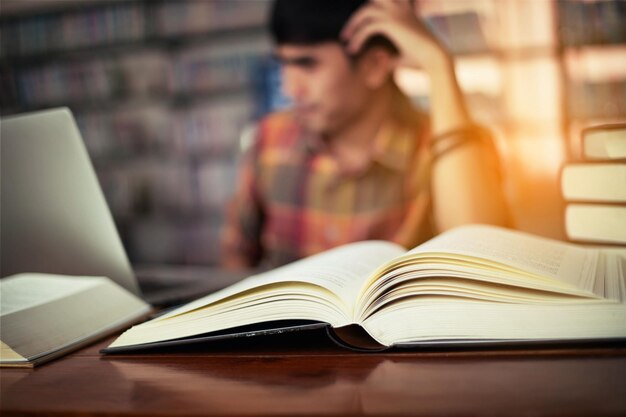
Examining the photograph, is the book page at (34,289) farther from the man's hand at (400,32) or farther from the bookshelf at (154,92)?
the bookshelf at (154,92)

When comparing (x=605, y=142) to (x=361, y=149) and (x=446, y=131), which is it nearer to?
(x=446, y=131)

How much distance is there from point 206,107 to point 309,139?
2.40 feet

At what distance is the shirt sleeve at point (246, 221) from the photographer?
1987mm

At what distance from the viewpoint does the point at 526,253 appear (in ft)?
1.95

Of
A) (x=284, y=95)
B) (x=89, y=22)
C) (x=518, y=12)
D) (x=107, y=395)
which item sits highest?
(x=89, y=22)

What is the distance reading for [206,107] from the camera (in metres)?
2.48

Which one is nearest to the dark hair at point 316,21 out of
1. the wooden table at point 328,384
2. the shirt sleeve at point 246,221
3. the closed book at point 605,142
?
the shirt sleeve at point 246,221

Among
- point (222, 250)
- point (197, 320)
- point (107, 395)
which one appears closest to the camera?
point (107, 395)


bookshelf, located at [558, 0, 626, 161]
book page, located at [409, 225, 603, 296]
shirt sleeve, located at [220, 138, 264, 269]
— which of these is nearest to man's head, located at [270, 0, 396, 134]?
shirt sleeve, located at [220, 138, 264, 269]

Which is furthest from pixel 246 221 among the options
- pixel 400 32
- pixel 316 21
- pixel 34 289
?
pixel 34 289

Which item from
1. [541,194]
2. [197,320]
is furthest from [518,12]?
[197,320]

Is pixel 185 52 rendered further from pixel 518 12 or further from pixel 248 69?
pixel 518 12

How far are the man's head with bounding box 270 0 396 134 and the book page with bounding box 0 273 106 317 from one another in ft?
4.13

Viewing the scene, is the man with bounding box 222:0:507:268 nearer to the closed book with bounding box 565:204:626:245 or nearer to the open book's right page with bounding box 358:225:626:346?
the closed book with bounding box 565:204:626:245
